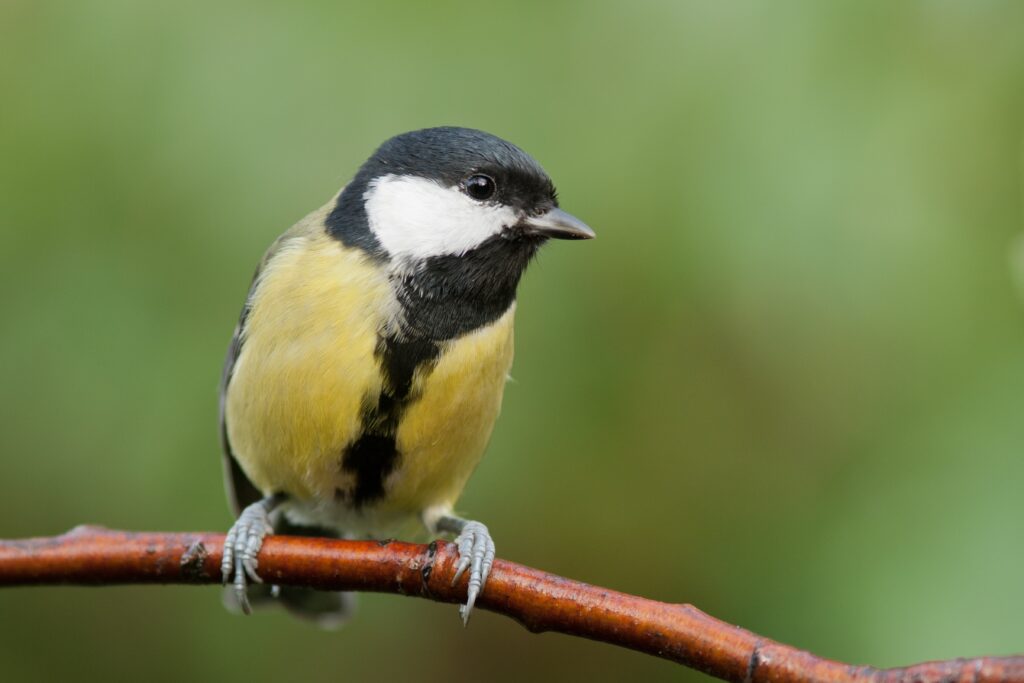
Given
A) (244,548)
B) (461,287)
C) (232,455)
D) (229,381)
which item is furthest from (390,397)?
(232,455)

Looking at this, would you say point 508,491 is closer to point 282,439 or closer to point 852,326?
point 282,439

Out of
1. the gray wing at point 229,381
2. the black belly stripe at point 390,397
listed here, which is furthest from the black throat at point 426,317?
the gray wing at point 229,381

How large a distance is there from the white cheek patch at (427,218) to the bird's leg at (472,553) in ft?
1.59

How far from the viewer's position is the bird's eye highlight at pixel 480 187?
2014mm

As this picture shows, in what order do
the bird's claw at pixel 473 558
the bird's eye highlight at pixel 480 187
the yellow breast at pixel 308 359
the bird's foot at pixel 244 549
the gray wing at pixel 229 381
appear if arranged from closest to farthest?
the bird's claw at pixel 473 558 → the bird's foot at pixel 244 549 → the yellow breast at pixel 308 359 → the bird's eye highlight at pixel 480 187 → the gray wing at pixel 229 381

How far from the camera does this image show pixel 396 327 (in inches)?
75.6

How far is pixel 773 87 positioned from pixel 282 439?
1.04 metres

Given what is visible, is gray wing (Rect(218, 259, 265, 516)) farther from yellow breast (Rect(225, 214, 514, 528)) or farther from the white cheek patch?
the white cheek patch

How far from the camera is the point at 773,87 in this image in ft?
6.37

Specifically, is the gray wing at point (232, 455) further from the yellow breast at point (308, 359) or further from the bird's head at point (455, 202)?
the bird's head at point (455, 202)

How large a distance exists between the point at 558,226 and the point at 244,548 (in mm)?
754

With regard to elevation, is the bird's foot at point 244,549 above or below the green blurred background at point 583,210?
below

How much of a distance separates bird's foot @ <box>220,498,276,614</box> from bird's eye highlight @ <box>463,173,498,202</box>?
68 centimetres

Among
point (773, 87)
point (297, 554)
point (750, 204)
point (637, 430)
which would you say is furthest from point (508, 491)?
point (773, 87)
